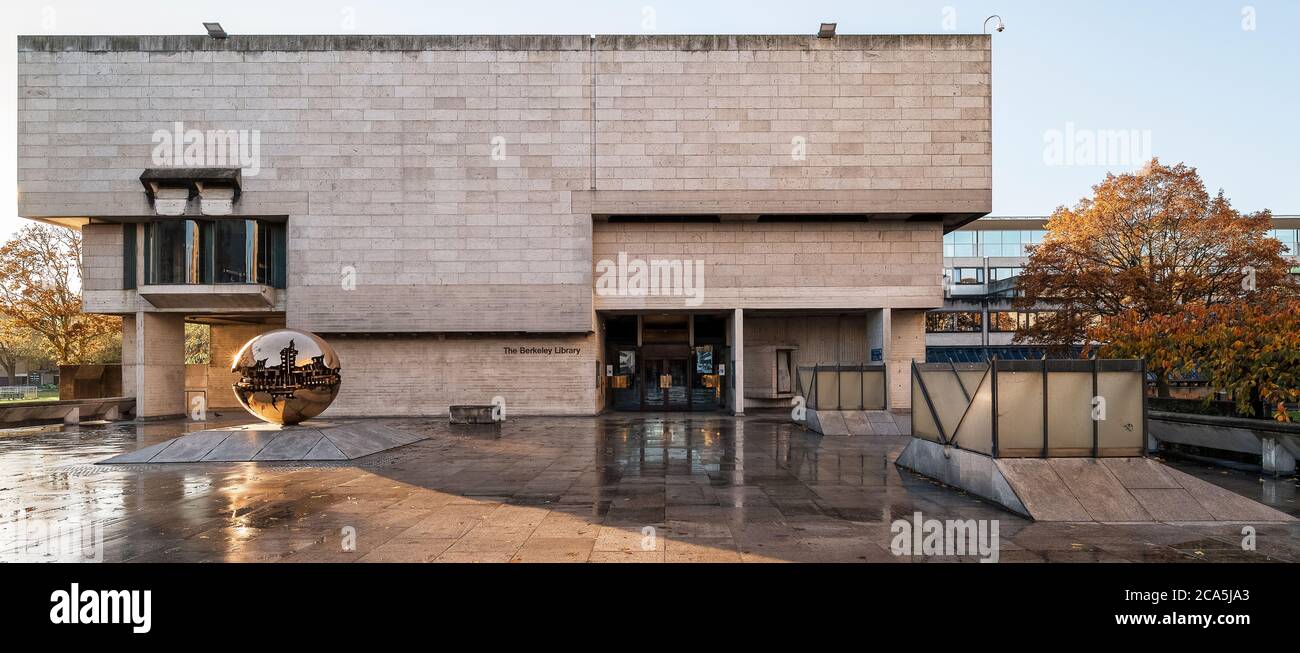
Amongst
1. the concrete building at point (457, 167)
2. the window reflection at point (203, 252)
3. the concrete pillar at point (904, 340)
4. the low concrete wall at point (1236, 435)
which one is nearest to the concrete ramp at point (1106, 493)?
the low concrete wall at point (1236, 435)

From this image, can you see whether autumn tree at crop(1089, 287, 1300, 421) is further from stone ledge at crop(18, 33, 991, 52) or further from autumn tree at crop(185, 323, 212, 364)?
autumn tree at crop(185, 323, 212, 364)

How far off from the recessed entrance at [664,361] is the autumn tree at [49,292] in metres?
33.3

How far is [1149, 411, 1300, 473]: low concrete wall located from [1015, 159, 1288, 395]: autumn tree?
1493 cm

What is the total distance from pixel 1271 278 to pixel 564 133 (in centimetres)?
3133

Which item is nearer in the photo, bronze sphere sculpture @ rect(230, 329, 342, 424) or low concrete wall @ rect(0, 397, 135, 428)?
bronze sphere sculpture @ rect(230, 329, 342, 424)

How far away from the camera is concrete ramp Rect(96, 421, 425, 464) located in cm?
1470

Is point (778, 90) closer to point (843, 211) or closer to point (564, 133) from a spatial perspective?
point (843, 211)

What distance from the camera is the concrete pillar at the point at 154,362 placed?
1104 inches

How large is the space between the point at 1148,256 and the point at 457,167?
32.4 m

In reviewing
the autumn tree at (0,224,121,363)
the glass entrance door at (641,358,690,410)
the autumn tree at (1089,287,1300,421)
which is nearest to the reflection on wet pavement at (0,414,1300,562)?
the autumn tree at (1089,287,1300,421)

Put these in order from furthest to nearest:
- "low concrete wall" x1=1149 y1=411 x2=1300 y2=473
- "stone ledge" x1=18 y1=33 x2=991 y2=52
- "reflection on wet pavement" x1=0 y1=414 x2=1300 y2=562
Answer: "stone ledge" x1=18 y1=33 x2=991 y2=52
"low concrete wall" x1=1149 y1=411 x2=1300 y2=473
"reflection on wet pavement" x1=0 y1=414 x2=1300 y2=562

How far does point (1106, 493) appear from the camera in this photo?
8852 mm

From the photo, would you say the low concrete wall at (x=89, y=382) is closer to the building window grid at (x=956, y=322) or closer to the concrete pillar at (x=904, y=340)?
the concrete pillar at (x=904, y=340)
